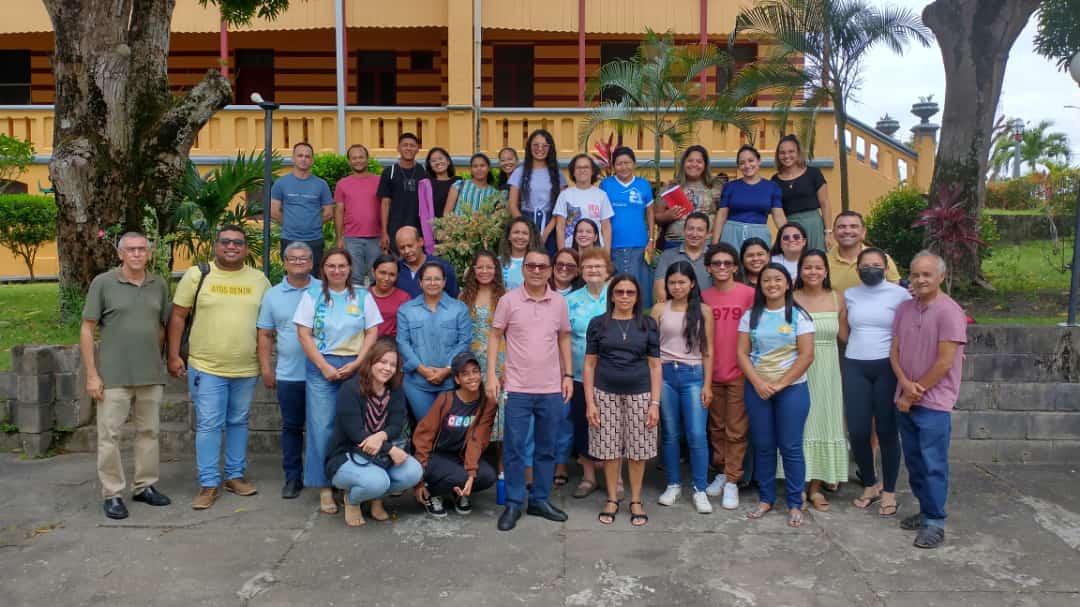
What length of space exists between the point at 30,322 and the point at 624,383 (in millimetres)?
6369

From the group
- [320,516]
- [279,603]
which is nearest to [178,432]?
[320,516]

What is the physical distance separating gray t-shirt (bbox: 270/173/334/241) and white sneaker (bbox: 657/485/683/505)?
160 inches

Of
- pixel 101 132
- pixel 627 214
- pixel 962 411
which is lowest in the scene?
pixel 962 411

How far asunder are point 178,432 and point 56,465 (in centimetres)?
86

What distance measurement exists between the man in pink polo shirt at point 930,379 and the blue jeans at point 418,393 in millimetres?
2869

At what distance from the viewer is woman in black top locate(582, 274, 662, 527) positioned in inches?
209

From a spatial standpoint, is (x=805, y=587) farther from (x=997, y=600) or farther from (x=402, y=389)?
(x=402, y=389)

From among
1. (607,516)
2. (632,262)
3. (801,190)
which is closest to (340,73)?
(632,262)

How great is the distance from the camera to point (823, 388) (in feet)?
18.4

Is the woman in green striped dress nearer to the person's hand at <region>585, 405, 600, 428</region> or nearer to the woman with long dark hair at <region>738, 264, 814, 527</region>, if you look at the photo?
the woman with long dark hair at <region>738, 264, 814, 527</region>

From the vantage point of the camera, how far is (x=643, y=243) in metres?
7.07

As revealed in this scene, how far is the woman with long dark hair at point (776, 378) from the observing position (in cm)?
536

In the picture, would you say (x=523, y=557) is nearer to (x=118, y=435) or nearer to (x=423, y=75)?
(x=118, y=435)

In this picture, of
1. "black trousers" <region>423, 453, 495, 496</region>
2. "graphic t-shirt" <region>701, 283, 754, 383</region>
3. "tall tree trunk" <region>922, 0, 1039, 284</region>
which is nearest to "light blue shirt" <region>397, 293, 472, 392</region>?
"black trousers" <region>423, 453, 495, 496</region>
